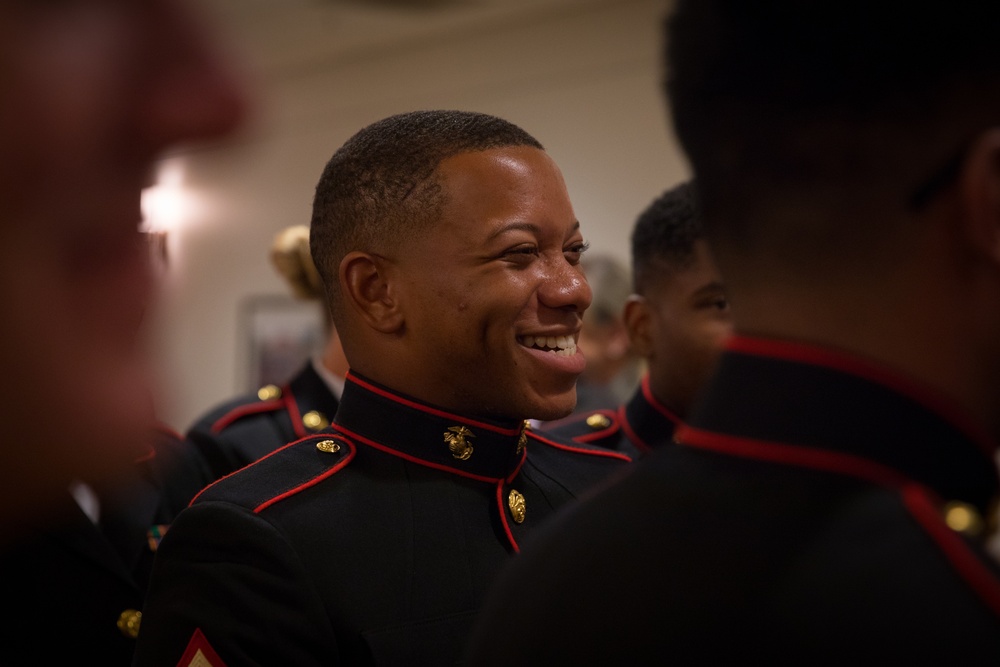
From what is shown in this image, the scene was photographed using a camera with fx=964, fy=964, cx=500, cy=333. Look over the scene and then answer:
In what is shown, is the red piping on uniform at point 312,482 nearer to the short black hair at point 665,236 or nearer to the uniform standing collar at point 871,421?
the uniform standing collar at point 871,421

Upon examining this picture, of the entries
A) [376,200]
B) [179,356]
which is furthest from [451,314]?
[179,356]

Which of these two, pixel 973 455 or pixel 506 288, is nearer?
pixel 973 455

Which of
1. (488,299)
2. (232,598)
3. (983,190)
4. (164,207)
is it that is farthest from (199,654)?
(983,190)

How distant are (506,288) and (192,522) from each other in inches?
21.2

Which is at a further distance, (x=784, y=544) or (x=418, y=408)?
(x=418, y=408)

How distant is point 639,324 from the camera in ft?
7.34

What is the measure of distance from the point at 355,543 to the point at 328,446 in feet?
0.66

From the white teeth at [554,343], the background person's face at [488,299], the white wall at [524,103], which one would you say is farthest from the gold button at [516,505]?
the white wall at [524,103]

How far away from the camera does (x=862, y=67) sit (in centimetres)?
67

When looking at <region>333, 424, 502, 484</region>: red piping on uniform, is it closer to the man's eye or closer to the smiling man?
the smiling man

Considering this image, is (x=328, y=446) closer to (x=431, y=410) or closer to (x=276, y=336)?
(x=431, y=410)

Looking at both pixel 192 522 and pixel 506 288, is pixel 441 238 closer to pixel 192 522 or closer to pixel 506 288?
pixel 506 288

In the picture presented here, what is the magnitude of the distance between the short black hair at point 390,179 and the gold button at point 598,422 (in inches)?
37.6

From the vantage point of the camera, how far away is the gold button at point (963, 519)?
62 centimetres
